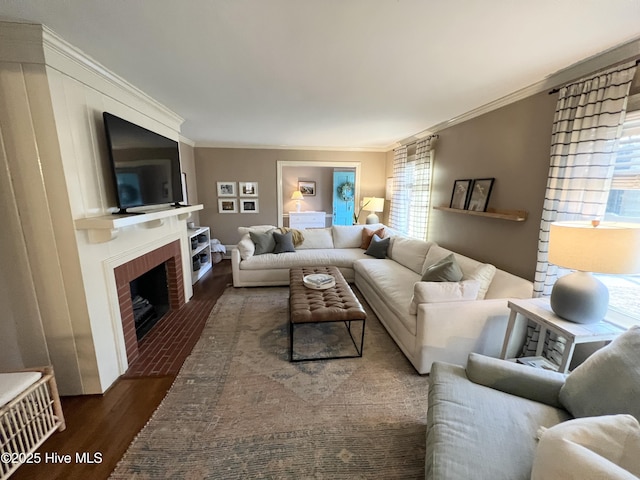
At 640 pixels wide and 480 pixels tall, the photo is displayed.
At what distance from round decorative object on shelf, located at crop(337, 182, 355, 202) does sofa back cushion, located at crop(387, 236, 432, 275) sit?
3154 mm

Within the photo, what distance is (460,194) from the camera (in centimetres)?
328

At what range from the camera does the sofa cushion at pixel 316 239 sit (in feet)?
15.2

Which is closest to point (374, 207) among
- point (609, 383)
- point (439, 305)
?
point (439, 305)

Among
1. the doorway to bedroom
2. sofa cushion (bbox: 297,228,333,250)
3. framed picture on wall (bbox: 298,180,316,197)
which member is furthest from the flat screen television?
framed picture on wall (bbox: 298,180,316,197)

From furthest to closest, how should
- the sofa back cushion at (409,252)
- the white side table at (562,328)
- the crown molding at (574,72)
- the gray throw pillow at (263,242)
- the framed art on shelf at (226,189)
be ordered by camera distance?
1. the framed art on shelf at (226,189)
2. the gray throw pillow at (263,242)
3. the sofa back cushion at (409,252)
4. the crown molding at (574,72)
5. the white side table at (562,328)

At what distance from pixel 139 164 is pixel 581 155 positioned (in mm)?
3439

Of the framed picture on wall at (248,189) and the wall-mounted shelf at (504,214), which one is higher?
the framed picture on wall at (248,189)

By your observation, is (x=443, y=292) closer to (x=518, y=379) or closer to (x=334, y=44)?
(x=518, y=379)

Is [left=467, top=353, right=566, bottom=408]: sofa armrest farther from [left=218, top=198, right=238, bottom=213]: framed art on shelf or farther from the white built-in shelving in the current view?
[left=218, top=198, right=238, bottom=213]: framed art on shelf

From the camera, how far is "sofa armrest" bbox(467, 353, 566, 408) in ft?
4.34

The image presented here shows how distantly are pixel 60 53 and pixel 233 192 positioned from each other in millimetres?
4027

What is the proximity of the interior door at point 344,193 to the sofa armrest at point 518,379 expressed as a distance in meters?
5.89

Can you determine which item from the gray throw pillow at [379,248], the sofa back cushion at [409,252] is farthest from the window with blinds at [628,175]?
the gray throw pillow at [379,248]

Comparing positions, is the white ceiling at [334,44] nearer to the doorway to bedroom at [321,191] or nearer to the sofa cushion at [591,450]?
the sofa cushion at [591,450]
